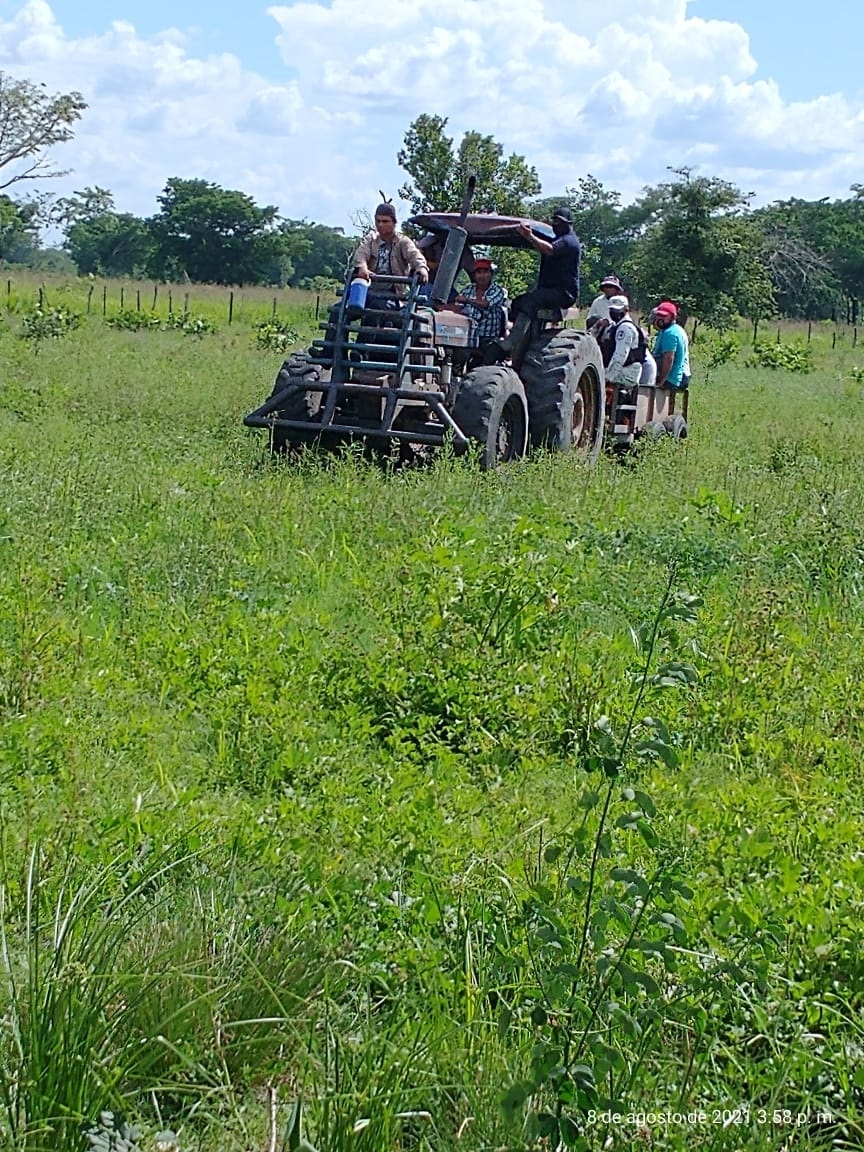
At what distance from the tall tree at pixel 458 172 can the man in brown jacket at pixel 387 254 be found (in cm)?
1482

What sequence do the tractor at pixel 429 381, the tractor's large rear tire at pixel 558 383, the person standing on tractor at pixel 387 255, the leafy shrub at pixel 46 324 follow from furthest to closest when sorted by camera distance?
the leafy shrub at pixel 46 324 < the tractor's large rear tire at pixel 558 383 < the person standing on tractor at pixel 387 255 < the tractor at pixel 429 381

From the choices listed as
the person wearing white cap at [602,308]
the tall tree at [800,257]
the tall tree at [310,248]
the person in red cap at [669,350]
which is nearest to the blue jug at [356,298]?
the person wearing white cap at [602,308]

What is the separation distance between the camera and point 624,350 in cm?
1241

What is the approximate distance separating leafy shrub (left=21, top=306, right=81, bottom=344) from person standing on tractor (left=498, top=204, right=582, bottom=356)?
10.0m

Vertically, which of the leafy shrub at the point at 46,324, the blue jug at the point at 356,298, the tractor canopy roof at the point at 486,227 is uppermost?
the tractor canopy roof at the point at 486,227

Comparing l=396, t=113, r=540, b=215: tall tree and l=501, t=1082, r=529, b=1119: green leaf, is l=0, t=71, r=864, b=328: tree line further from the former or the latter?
l=501, t=1082, r=529, b=1119: green leaf

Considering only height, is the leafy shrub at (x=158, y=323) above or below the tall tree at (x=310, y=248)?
below

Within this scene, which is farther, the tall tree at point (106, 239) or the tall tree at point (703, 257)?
the tall tree at point (106, 239)

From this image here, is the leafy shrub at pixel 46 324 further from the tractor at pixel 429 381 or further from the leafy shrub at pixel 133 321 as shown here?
the tractor at pixel 429 381

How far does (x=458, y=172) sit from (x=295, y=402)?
58.7 ft

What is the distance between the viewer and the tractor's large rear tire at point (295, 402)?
9.88 metres

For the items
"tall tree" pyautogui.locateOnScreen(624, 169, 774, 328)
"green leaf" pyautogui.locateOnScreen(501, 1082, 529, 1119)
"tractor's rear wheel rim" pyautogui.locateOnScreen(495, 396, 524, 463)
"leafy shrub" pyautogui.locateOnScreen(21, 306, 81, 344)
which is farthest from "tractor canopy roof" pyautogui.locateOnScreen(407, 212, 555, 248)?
"tall tree" pyautogui.locateOnScreen(624, 169, 774, 328)

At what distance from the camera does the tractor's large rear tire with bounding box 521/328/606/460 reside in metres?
10.7

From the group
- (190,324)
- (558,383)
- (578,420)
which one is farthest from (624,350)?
(190,324)
